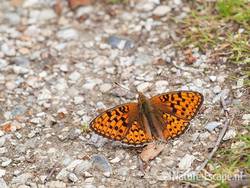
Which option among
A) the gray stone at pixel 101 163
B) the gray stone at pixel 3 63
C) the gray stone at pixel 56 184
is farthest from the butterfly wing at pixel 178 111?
the gray stone at pixel 3 63

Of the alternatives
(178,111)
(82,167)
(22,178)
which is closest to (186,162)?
(178,111)

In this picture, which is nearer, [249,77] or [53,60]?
[249,77]

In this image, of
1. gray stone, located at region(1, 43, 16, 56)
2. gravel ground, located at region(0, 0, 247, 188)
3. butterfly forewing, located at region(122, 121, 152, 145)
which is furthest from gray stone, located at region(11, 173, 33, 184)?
gray stone, located at region(1, 43, 16, 56)

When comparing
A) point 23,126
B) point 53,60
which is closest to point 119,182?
point 23,126

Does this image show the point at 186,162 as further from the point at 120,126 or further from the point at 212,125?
the point at 120,126

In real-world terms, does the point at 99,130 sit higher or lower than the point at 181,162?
higher

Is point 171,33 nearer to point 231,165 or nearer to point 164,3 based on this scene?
point 164,3

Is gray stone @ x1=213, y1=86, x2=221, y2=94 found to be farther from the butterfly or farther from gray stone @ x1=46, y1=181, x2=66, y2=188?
gray stone @ x1=46, y1=181, x2=66, y2=188
